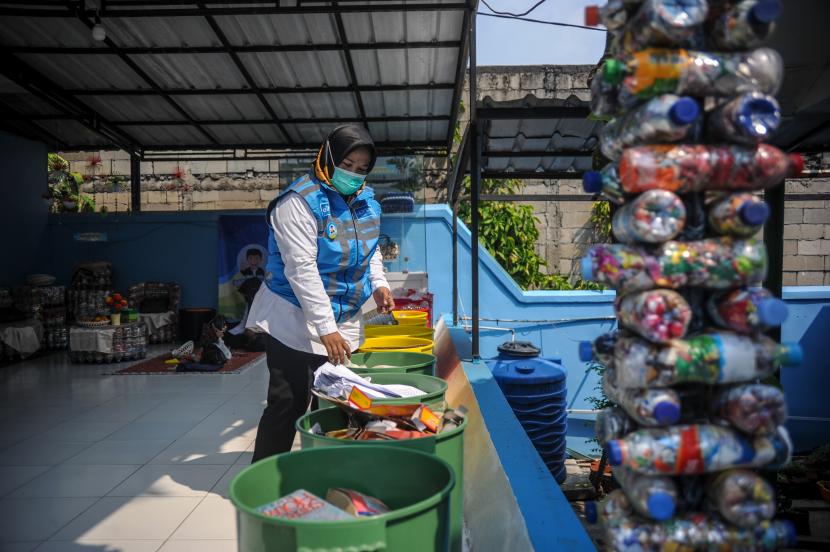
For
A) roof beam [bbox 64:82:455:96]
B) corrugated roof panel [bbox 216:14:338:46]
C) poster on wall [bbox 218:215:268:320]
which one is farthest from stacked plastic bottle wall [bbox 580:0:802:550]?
poster on wall [bbox 218:215:268:320]

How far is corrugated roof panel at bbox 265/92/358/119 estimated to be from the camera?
712cm

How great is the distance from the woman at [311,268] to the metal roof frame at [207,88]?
3.45 meters

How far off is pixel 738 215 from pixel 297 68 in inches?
245

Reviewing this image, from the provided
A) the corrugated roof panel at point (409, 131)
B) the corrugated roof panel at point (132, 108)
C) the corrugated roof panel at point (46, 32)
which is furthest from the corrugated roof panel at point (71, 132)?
the corrugated roof panel at point (409, 131)

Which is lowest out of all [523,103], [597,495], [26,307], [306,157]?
[597,495]

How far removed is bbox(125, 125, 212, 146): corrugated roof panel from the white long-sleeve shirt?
6.45m

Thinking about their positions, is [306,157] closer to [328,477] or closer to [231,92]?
[231,92]

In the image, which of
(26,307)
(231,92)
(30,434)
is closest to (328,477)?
(30,434)

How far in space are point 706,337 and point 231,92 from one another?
688 cm

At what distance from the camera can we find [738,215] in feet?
2.99

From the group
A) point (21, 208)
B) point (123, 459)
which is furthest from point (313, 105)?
point (123, 459)

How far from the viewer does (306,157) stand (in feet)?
29.2

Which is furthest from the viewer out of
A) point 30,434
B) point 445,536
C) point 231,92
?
point 231,92

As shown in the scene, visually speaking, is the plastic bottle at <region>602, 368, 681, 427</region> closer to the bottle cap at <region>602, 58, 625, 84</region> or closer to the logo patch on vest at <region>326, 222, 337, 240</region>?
the bottle cap at <region>602, 58, 625, 84</region>
